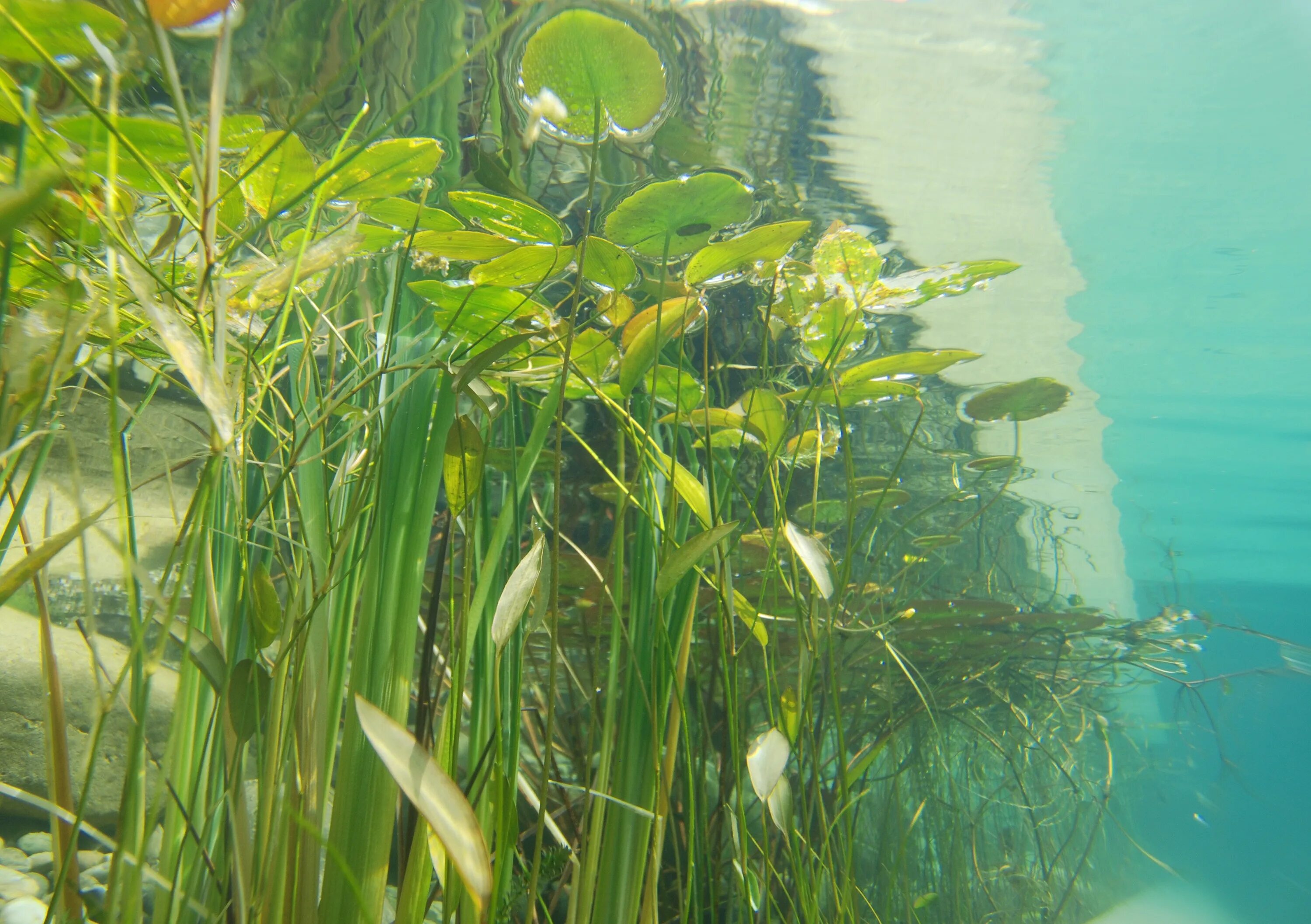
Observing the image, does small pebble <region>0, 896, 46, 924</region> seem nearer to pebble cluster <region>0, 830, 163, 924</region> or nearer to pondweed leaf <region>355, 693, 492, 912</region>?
pebble cluster <region>0, 830, 163, 924</region>

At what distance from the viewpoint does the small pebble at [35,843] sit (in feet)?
10.9

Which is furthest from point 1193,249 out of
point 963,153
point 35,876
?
point 35,876

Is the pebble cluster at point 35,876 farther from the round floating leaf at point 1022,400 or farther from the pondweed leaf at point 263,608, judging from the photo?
the round floating leaf at point 1022,400

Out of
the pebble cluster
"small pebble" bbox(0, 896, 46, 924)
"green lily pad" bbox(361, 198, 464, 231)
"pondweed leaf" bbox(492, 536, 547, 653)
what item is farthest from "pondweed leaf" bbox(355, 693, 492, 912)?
"small pebble" bbox(0, 896, 46, 924)

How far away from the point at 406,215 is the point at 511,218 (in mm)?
555

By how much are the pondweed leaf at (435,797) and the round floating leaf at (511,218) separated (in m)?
1.01

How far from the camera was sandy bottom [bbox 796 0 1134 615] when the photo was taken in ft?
10.8

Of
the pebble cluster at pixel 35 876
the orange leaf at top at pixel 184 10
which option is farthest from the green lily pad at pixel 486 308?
the pebble cluster at pixel 35 876

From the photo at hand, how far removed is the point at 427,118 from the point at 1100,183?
426 cm

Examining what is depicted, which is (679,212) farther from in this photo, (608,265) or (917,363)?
(917,363)

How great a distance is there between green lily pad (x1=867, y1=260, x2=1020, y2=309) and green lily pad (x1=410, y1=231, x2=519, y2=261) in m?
0.90

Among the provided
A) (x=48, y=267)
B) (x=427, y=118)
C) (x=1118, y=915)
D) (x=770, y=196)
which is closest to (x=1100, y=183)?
(x=770, y=196)

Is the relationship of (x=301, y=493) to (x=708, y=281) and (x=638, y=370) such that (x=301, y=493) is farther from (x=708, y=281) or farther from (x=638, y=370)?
(x=708, y=281)

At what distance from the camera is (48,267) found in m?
1.40
